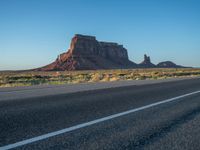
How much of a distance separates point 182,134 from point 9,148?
8.46 ft

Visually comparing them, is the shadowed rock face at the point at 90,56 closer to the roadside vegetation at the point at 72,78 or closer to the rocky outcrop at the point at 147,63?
the rocky outcrop at the point at 147,63

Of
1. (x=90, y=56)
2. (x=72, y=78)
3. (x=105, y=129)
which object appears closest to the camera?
(x=105, y=129)

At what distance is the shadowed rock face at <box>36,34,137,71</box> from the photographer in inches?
5881

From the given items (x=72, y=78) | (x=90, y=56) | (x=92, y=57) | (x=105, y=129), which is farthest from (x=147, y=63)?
(x=105, y=129)

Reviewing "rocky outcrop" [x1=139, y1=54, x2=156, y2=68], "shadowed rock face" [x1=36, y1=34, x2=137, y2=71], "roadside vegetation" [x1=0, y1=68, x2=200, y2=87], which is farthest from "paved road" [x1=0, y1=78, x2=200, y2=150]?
"rocky outcrop" [x1=139, y1=54, x2=156, y2=68]

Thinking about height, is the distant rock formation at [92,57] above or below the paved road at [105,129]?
above

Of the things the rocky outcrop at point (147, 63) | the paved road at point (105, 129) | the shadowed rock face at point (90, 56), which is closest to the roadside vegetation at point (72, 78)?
the paved road at point (105, 129)

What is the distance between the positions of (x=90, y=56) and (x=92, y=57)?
112 centimetres

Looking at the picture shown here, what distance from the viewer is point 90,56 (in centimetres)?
16225

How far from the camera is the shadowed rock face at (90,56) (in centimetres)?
14938

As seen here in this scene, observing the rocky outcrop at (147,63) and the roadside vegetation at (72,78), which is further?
the rocky outcrop at (147,63)

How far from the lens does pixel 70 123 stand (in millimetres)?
5941

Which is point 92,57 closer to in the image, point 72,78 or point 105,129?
point 72,78

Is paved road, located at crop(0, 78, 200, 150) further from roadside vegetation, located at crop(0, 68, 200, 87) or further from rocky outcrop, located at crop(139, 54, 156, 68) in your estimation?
rocky outcrop, located at crop(139, 54, 156, 68)
